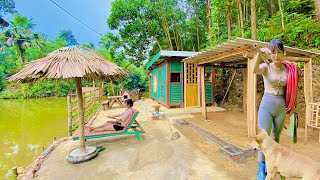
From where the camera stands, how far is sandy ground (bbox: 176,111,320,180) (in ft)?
9.08

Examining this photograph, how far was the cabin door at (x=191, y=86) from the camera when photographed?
28.1 ft

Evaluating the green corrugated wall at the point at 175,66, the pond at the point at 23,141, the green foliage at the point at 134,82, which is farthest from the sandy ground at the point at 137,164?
the green foliage at the point at 134,82

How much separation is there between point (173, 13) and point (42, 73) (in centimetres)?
1320

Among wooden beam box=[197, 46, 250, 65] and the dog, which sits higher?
wooden beam box=[197, 46, 250, 65]

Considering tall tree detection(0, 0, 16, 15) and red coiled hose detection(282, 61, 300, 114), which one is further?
tall tree detection(0, 0, 16, 15)

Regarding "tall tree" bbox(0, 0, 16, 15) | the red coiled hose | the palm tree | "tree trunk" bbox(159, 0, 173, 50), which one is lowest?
the red coiled hose

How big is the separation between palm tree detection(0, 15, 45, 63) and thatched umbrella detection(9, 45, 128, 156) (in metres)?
22.9

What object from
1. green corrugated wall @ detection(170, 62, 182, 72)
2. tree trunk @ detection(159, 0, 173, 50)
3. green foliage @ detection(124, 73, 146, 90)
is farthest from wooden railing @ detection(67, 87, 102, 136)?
green foliage @ detection(124, 73, 146, 90)

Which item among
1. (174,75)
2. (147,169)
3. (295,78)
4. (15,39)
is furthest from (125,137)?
(15,39)

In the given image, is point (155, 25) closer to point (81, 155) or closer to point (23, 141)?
point (23, 141)

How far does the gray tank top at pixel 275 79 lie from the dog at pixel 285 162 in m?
0.57

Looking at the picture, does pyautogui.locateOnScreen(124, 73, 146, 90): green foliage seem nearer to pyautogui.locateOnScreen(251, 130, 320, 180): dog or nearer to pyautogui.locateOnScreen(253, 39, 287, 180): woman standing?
pyautogui.locateOnScreen(253, 39, 287, 180): woman standing

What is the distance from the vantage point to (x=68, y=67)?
9.62 ft

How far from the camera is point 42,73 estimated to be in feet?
9.46
